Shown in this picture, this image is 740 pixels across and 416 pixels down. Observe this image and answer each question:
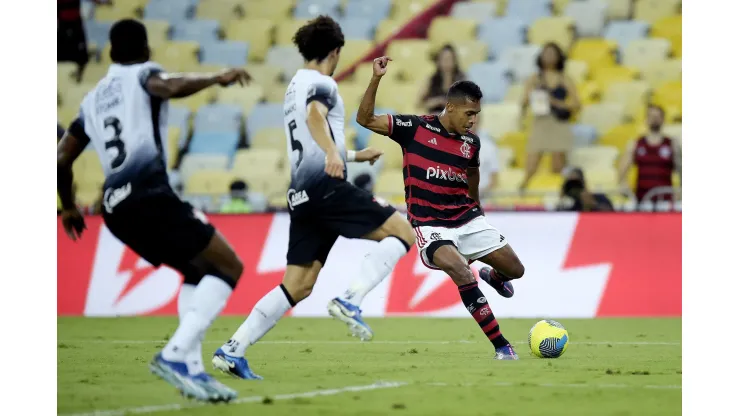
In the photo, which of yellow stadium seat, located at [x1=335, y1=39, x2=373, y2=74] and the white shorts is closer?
the white shorts

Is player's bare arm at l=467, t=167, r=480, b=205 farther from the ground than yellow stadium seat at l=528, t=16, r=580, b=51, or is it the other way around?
yellow stadium seat at l=528, t=16, r=580, b=51

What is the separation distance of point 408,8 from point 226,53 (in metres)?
3.34

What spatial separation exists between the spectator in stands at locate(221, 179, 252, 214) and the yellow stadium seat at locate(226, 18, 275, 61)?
5658mm

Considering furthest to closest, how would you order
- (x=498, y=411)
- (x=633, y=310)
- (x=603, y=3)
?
(x=603, y=3)
(x=633, y=310)
(x=498, y=411)

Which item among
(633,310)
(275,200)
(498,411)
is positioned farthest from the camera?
(275,200)

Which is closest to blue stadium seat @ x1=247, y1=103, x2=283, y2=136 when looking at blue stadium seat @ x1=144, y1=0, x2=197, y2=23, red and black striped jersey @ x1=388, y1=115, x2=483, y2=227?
blue stadium seat @ x1=144, y1=0, x2=197, y2=23

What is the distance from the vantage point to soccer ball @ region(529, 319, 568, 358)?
8875 millimetres

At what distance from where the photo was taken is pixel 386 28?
823 inches

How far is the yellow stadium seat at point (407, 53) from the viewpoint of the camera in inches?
784

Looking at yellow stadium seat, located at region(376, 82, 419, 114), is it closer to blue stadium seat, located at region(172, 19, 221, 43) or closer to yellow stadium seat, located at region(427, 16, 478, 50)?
yellow stadium seat, located at region(427, 16, 478, 50)

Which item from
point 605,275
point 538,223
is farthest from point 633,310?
point 538,223

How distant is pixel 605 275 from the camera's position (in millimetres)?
13938
